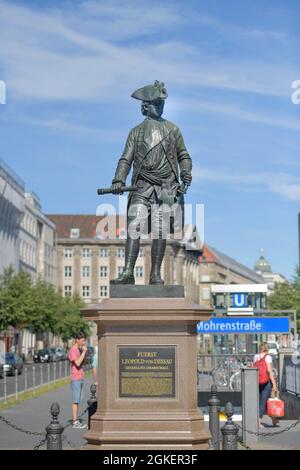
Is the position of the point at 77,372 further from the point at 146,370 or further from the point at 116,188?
the point at 146,370

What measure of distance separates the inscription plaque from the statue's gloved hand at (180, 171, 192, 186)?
8.21ft

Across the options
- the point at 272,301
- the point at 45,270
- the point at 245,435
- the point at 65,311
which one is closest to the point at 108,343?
the point at 245,435

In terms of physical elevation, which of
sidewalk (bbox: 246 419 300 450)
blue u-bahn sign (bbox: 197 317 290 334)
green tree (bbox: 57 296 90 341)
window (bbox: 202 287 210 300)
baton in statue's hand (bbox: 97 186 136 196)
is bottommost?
sidewalk (bbox: 246 419 300 450)

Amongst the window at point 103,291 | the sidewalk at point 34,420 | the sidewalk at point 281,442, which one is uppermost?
the window at point 103,291

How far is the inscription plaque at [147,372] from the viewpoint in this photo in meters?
13.1

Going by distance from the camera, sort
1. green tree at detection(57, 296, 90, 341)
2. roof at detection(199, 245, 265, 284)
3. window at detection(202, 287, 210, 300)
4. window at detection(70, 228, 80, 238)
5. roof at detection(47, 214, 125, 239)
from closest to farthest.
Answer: green tree at detection(57, 296, 90, 341) → window at detection(70, 228, 80, 238) → roof at detection(47, 214, 125, 239) → window at detection(202, 287, 210, 300) → roof at detection(199, 245, 265, 284)

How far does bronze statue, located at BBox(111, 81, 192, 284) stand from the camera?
14203 mm

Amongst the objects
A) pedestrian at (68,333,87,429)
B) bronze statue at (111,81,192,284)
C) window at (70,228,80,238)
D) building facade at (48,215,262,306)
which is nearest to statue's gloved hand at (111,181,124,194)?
bronze statue at (111,81,192,284)

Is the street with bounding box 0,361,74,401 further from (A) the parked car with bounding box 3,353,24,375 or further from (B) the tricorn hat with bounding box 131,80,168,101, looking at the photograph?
(B) the tricorn hat with bounding box 131,80,168,101

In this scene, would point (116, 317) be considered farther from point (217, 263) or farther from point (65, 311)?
point (217, 263)

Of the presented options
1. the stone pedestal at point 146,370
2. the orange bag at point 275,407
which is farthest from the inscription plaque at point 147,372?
the orange bag at point 275,407

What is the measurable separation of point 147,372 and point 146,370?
0.03 meters

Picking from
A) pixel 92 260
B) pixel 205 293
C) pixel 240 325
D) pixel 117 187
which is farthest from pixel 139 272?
pixel 117 187

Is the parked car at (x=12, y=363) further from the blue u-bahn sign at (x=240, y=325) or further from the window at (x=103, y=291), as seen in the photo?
the window at (x=103, y=291)
